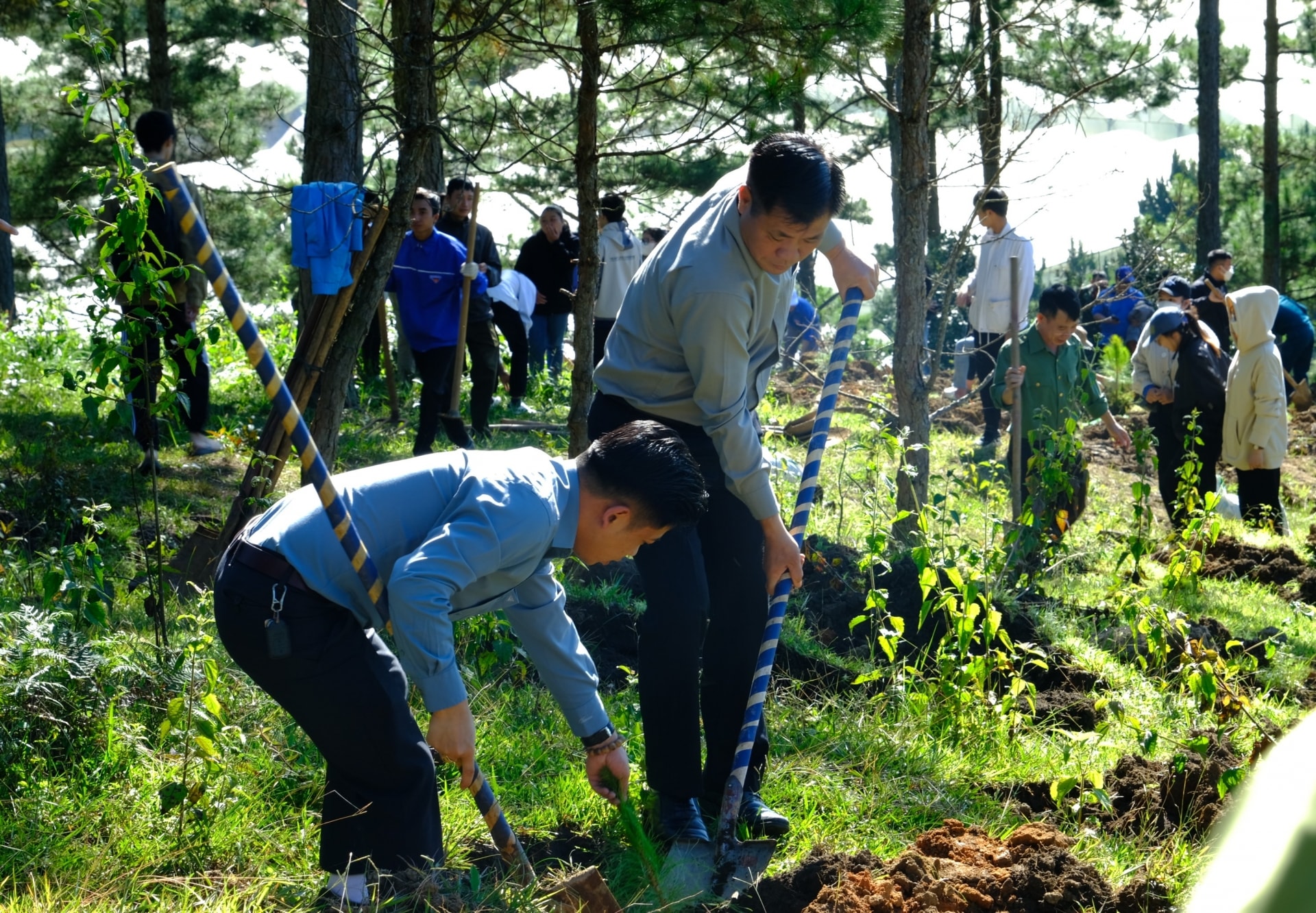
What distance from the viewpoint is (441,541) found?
257 centimetres

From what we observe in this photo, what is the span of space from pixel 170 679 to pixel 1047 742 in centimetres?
292

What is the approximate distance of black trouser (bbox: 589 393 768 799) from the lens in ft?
11.0

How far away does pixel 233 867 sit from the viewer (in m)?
3.11

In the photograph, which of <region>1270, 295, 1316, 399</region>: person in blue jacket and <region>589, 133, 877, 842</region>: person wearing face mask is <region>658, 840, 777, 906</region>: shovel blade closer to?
<region>589, 133, 877, 842</region>: person wearing face mask

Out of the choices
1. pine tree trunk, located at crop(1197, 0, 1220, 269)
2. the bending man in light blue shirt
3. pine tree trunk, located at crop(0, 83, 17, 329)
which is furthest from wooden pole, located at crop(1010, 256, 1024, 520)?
pine tree trunk, located at crop(1197, 0, 1220, 269)

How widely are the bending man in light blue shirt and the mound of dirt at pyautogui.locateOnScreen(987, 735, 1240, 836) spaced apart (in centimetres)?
177

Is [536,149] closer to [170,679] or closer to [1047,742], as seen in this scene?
[170,679]

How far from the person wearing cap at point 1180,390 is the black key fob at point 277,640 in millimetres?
6764

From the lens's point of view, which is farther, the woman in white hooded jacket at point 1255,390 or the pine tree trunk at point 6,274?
the pine tree trunk at point 6,274

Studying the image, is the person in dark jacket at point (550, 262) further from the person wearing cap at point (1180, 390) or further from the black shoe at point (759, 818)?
the black shoe at point (759, 818)

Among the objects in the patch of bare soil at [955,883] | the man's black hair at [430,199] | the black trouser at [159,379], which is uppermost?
the man's black hair at [430,199]

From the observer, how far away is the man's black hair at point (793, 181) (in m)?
3.15

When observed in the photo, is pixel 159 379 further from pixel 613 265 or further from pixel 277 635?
pixel 613 265

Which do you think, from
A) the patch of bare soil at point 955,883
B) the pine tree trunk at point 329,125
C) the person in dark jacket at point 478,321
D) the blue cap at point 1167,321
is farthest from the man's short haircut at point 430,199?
the patch of bare soil at point 955,883
